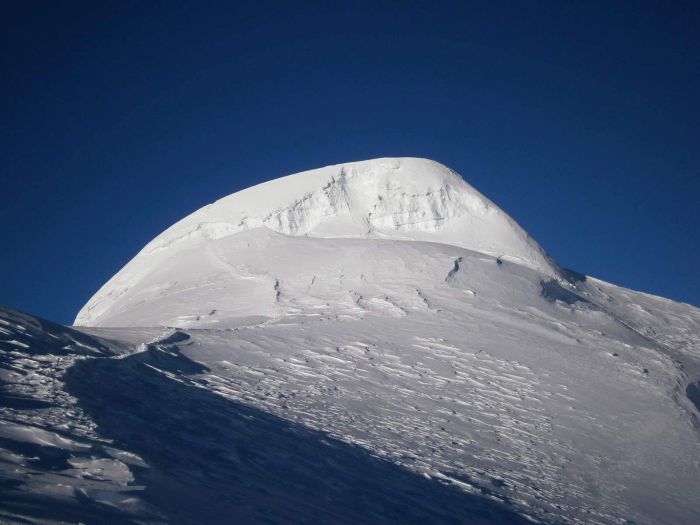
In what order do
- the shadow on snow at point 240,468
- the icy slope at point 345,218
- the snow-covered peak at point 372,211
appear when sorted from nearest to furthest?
the shadow on snow at point 240,468 < the icy slope at point 345,218 < the snow-covered peak at point 372,211

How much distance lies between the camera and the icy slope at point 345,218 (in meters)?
24.9

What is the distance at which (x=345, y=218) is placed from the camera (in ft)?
85.8

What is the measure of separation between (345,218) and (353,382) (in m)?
14.4

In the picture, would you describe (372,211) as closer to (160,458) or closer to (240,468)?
(240,468)

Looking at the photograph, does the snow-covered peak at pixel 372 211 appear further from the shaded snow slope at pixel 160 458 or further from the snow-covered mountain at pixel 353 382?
the shaded snow slope at pixel 160 458

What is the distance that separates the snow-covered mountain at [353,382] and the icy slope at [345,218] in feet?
0.42

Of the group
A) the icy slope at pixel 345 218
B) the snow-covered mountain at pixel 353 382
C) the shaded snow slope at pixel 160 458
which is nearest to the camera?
the shaded snow slope at pixel 160 458

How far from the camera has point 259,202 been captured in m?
27.2

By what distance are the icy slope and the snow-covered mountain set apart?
13 centimetres

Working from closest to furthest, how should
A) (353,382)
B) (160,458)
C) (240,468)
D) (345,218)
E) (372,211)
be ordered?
(160,458) → (240,468) → (353,382) → (345,218) → (372,211)

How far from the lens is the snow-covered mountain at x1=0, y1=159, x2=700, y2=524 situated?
22.1 ft

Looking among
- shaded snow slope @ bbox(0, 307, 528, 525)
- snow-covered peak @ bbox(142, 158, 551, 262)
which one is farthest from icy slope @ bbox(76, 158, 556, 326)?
shaded snow slope @ bbox(0, 307, 528, 525)

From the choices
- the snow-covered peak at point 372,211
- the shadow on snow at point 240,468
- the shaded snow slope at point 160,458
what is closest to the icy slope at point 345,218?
the snow-covered peak at point 372,211

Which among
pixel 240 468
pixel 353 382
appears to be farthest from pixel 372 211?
pixel 240 468
